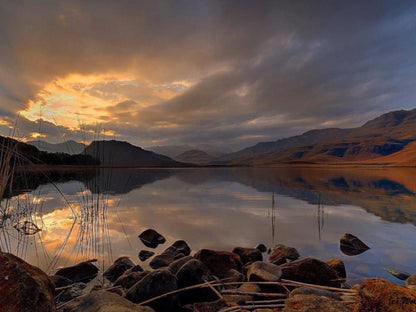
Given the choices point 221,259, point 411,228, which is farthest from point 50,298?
point 411,228

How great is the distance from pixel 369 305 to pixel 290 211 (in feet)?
55.3

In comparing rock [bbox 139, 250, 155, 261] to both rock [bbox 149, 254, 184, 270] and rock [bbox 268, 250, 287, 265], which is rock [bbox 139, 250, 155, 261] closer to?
rock [bbox 149, 254, 184, 270]

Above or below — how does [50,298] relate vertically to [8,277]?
below

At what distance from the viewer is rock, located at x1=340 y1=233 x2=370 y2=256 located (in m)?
10.1

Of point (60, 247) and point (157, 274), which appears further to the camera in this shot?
point (60, 247)

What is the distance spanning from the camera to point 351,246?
1043cm

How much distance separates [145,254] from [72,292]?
3.92 meters

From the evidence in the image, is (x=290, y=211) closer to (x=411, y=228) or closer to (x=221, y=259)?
(x=411, y=228)

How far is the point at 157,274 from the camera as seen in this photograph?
4.64 m

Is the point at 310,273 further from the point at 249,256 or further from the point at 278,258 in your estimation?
the point at 249,256

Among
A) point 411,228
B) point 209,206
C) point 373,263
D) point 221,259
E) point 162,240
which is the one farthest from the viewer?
point 209,206

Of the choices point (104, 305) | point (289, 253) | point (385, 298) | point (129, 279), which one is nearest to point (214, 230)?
point (289, 253)

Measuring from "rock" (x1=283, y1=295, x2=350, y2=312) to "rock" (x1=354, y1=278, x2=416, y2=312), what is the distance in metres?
0.18

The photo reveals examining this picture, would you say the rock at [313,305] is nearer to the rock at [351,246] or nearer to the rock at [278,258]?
the rock at [278,258]
